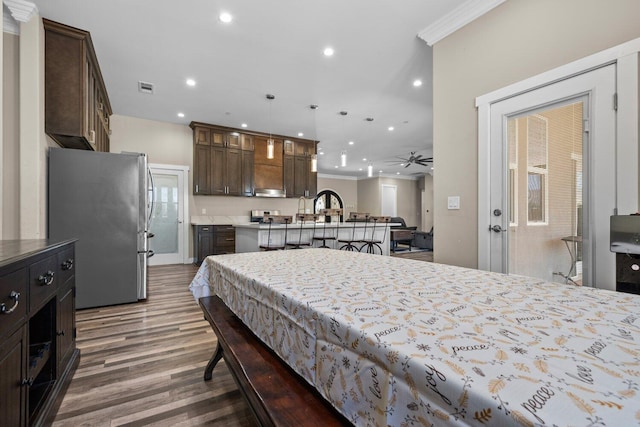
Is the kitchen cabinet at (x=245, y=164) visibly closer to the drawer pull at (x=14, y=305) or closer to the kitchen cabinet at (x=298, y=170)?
the kitchen cabinet at (x=298, y=170)

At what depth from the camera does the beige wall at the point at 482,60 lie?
1.93 m

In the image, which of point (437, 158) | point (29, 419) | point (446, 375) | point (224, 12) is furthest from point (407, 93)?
point (29, 419)

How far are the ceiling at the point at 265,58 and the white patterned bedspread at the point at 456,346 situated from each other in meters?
2.60

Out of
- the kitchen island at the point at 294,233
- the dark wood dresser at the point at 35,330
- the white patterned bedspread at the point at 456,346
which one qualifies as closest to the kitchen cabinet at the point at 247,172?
the kitchen island at the point at 294,233

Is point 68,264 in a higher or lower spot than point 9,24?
lower

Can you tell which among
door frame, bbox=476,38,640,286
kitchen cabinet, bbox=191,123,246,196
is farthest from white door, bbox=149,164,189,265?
door frame, bbox=476,38,640,286

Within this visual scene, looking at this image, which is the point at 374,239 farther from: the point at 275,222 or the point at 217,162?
the point at 217,162

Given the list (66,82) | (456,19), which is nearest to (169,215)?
(66,82)

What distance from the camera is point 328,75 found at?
3910 millimetres

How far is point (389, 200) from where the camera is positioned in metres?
12.4

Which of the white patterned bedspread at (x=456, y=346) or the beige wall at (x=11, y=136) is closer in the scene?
the white patterned bedspread at (x=456, y=346)

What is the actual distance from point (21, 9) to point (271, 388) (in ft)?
12.5

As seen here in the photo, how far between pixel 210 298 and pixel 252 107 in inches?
156

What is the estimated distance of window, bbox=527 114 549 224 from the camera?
2248 millimetres
